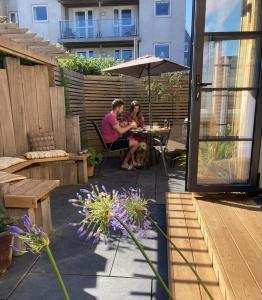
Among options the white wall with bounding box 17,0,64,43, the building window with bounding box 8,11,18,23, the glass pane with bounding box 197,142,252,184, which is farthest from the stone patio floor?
the building window with bounding box 8,11,18,23

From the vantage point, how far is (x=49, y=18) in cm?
1489

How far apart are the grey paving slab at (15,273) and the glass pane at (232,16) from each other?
8.39 ft

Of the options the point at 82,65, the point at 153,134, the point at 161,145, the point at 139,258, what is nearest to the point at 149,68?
the point at 153,134

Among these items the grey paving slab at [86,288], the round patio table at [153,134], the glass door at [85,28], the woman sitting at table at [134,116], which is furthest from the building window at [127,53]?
the grey paving slab at [86,288]

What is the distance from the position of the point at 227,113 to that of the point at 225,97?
167mm

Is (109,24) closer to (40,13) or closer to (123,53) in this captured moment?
(123,53)

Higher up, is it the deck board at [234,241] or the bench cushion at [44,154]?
the bench cushion at [44,154]

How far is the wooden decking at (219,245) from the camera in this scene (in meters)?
1.55

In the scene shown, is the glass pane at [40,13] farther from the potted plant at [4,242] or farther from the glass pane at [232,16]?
the potted plant at [4,242]

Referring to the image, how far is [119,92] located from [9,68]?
3.10m

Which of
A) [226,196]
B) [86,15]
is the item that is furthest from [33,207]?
[86,15]

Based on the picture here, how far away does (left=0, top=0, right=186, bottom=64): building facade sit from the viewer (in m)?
13.9

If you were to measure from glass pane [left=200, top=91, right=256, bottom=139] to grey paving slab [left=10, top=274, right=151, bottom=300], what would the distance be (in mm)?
1578

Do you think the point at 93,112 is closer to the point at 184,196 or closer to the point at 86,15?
the point at 184,196
